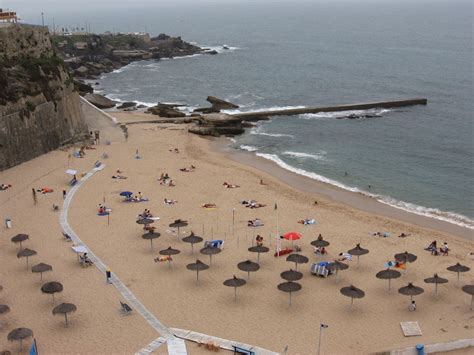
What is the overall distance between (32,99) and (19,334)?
33170mm

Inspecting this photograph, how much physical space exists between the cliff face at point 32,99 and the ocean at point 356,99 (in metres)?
17.7

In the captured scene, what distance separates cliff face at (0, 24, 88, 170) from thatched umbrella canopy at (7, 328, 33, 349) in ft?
87.7

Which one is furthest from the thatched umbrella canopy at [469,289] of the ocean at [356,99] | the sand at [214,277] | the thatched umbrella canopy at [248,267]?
the ocean at [356,99]

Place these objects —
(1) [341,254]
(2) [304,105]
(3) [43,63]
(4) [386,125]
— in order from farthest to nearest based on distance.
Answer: (2) [304,105] < (4) [386,125] < (3) [43,63] < (1) [341,254]

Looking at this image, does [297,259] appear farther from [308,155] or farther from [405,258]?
[308,155]

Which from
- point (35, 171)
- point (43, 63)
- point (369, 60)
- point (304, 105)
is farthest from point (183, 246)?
point (369, 60)

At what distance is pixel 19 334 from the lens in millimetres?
19797

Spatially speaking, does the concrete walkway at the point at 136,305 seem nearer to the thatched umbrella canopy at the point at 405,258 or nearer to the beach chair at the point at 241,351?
the beach chair at the point at 241,351

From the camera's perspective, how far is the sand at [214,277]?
2167 centimetres

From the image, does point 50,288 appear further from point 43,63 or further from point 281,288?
point 43,63

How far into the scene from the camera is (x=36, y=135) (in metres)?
48.2

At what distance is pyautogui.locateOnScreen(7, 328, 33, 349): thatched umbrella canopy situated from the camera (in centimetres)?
1966

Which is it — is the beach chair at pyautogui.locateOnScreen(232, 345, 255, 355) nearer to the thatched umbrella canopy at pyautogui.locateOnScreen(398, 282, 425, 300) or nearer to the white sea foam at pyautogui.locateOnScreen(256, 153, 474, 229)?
the thatched umbrella canopy at pyautogui.locateOnScreen(398, 282, 425, 300)

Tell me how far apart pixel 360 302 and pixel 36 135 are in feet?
114
